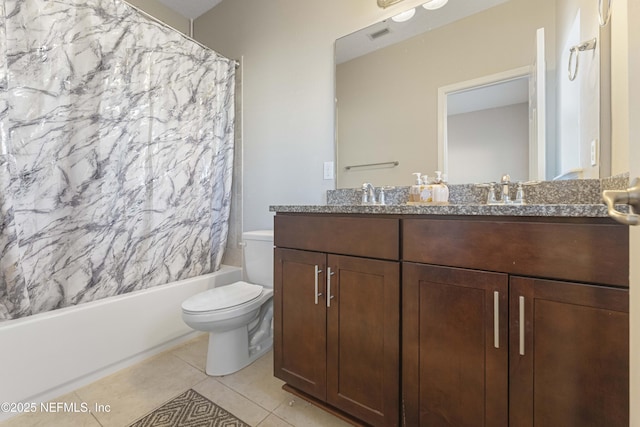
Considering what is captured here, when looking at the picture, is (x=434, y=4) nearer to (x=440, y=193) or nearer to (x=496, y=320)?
(x=440, y=193)

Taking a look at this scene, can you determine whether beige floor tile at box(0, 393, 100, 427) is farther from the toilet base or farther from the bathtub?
the toilet base

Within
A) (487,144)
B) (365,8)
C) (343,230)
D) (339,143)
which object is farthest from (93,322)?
(365,8)

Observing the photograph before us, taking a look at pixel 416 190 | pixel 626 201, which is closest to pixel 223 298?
pixel 416 190

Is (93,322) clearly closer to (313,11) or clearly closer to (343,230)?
(343,230)

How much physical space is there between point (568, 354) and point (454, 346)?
259 mm

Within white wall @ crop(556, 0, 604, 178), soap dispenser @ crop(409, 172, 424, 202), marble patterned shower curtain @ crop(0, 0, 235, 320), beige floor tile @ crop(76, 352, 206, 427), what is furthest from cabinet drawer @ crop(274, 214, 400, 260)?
marble patterned shower curtain @ crop(0, 0, 235, 320)

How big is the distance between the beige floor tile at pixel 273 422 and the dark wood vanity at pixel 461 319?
5.5 inches

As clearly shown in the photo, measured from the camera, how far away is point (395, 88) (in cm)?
156

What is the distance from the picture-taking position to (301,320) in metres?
1.16

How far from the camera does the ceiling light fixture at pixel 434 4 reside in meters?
1.40

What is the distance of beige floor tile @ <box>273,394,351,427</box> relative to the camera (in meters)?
1.16

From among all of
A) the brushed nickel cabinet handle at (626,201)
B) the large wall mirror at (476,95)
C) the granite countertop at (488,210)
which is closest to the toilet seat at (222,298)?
the granite countertop at (488,210)

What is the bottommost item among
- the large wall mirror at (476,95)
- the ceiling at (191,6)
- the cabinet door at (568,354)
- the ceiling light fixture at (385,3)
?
the cabinet door at (568,354)

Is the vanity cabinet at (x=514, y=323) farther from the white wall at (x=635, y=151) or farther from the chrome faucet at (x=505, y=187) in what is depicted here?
the chrome faucet at (x=505, y=187)
